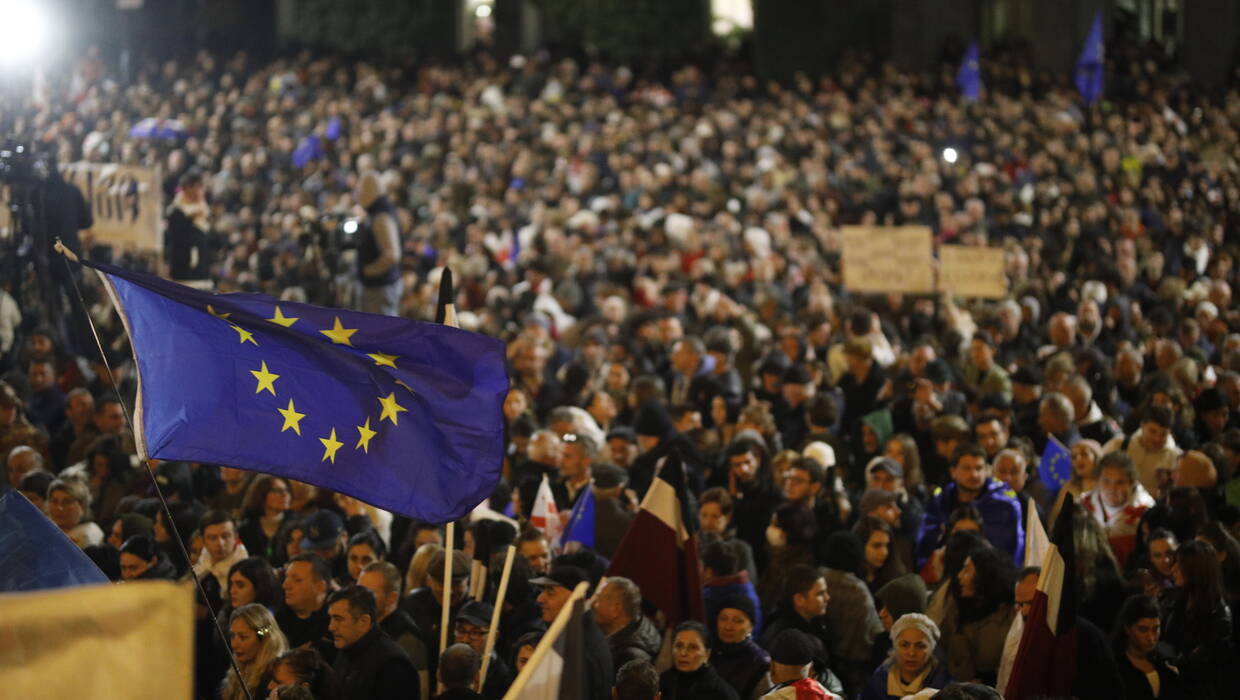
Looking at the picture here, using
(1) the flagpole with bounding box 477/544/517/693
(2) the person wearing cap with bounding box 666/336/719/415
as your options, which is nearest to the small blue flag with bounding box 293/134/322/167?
(2) the person wearing cap with bounding box 666/336/719/415

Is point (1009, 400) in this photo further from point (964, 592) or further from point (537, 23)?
point (537, 23)

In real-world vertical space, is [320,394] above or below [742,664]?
above

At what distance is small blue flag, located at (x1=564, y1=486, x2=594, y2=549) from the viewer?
8.84 metres

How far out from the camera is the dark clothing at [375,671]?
21.6ft

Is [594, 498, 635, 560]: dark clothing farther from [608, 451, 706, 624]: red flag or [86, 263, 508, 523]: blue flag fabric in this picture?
[86, 263, 508, 523]: blue flag fabric

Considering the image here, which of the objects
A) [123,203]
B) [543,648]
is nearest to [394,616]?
[543,648]

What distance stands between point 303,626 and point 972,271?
367 inches

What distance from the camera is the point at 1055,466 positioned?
387 inches

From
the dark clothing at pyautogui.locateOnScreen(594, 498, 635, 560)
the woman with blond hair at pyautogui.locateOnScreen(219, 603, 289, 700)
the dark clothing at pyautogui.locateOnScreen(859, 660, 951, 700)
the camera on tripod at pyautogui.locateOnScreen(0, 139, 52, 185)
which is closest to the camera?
the dark clothing at pyautogui.locateOnScreen(859, 660, 951, 700)

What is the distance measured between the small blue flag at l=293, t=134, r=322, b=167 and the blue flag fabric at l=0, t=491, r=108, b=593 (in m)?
18.7

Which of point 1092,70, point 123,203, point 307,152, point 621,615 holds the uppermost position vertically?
point 1092,70

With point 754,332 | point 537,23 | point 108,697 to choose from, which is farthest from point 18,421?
point 537,23

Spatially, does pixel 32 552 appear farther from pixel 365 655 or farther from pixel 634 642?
pixel 634 642

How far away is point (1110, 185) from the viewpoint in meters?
20.9
